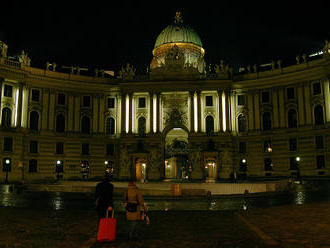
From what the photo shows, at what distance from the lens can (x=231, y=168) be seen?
61.3 m

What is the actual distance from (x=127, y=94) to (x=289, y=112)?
2859 cm

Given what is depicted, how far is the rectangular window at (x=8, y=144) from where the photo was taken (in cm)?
5669

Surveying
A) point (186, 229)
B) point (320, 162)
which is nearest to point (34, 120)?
point (320, 162)

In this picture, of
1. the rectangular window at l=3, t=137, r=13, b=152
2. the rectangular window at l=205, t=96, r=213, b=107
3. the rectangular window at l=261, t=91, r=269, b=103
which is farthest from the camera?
the rectangular window at l=205, t=96, r=213, b=107

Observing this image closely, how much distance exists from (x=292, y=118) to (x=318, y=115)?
4387 mm

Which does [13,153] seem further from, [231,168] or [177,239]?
[177,239]

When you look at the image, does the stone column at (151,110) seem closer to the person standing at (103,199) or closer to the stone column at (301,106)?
the stone column at (301,106)

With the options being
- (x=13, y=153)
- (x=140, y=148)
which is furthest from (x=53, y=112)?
(x=140, y=148)

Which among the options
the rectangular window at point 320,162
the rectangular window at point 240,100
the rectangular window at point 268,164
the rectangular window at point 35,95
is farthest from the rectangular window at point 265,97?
the rectangular window at point 35,95

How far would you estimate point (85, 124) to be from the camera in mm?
66438

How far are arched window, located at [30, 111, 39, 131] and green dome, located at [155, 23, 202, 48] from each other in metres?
28.9

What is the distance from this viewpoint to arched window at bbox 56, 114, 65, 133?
6425 centimetres

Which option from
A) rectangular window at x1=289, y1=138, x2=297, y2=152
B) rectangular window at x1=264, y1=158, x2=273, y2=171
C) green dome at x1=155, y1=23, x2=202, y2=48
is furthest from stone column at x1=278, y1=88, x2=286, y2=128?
green dome at x1=155, y1=23, x2=202, y2=48

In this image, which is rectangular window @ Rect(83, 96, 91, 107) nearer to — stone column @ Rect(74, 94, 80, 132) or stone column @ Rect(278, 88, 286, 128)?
stone column @ Rect(74, 94, 80, 132)
